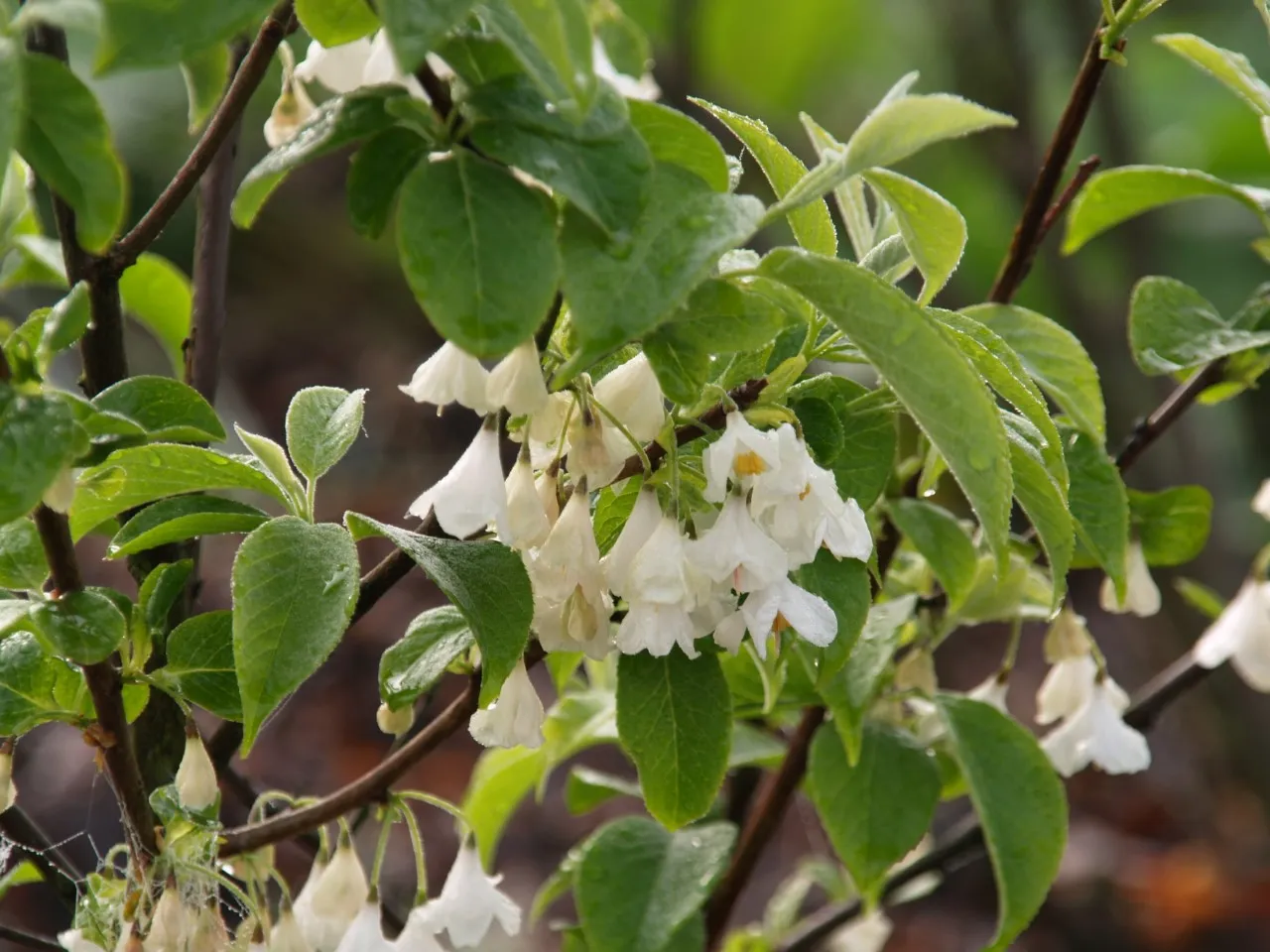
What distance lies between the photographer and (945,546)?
2.25ft

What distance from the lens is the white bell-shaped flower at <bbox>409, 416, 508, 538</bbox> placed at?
1.64ft

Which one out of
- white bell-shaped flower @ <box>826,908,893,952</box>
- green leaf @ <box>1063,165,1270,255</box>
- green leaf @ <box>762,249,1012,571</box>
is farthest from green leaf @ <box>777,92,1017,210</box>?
white bell-shaped flower @ <box>826,908,893,952</box>

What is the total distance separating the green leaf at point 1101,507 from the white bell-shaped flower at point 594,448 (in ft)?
0.75

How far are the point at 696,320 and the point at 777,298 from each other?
0.04 m

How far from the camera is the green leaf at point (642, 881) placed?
29.5 inches

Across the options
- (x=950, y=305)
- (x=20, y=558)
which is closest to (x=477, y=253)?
(x=20, y=558)

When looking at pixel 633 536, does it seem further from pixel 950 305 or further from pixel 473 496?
pixel 950 305

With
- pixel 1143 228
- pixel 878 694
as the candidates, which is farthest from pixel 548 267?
pixel 1143 228

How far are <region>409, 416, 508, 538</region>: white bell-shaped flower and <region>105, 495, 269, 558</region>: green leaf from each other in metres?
0.07

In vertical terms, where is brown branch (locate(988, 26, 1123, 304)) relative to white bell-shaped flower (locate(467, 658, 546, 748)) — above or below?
above

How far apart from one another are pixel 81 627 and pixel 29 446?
10 centimetres

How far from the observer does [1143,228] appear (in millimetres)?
1945

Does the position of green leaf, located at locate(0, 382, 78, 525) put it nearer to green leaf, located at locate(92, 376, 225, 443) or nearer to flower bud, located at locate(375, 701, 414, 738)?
green leaf, located at locate(92, 376, 225, 443)

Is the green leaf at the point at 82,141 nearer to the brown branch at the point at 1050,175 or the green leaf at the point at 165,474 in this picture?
the green leaf at the point at 165,474
